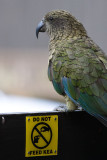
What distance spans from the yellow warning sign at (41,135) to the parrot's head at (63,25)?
911 mm

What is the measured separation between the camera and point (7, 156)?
1.90 m

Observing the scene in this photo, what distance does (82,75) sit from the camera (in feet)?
7.32

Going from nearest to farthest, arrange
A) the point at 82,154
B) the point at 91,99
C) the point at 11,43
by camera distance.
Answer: the point at 82,154
the point at 91,99
the point at 11,43

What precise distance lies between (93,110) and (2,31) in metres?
4.31

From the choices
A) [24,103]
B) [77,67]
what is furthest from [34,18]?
[77,67]

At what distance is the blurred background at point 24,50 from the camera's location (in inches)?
212

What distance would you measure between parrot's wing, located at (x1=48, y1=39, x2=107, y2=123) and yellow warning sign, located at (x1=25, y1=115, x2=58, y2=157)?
271 mm

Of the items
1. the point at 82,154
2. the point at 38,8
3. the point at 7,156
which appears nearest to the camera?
the point at 7,156

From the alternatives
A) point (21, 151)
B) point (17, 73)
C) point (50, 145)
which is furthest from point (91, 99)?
point (17, 73)

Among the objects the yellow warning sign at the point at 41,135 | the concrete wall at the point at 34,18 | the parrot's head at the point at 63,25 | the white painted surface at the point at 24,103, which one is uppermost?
the concrete wall at the point at 34,18

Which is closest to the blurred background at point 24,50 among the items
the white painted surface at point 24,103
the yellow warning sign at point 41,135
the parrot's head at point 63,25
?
the white painted surface at point 24,103

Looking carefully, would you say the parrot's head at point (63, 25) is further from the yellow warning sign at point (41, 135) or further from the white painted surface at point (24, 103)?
the white painted surface at point (24, 103)

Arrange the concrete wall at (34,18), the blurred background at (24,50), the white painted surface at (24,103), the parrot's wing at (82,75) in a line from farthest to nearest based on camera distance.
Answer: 1. the blurred background at (24,50)
2. the white painted surface at (24,103)
3. the concrete wall at (34,18)
4. the parrot's wing at (82,75)

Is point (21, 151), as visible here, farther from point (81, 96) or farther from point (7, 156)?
point (81, 96)
